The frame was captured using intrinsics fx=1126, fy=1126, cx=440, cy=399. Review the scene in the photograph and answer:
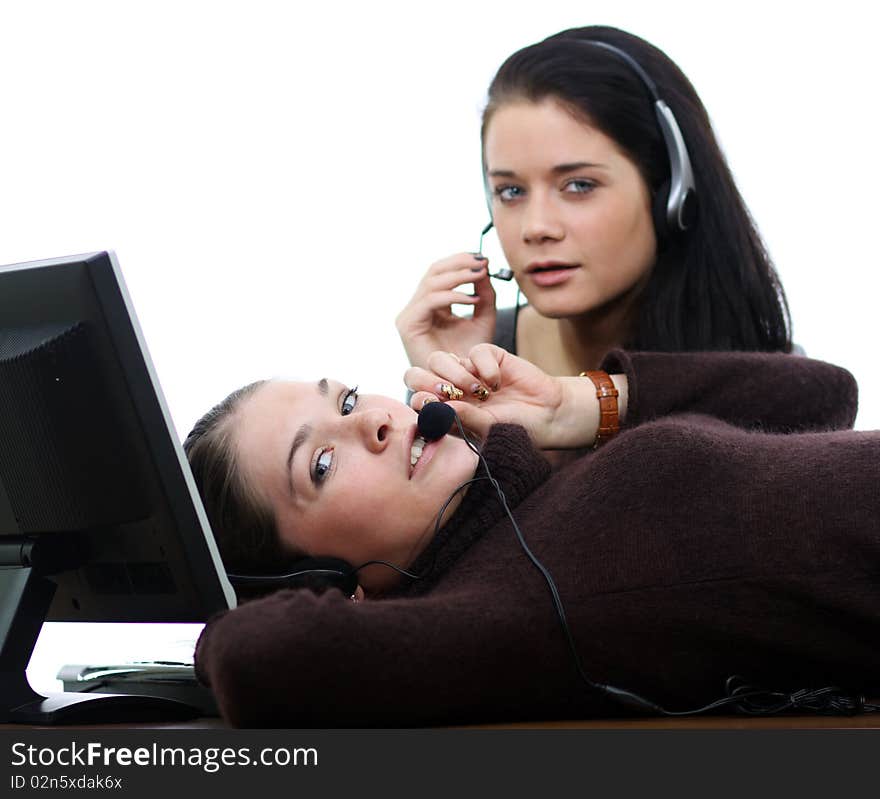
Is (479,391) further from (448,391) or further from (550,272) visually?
(550,272)

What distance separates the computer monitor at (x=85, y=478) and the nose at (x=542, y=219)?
2.89 feet

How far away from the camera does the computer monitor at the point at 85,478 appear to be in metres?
0.91

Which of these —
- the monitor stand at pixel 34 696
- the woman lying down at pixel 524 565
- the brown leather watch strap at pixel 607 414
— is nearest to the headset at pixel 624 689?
the woman lying down at pixel 524 565

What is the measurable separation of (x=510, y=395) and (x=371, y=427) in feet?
1.07

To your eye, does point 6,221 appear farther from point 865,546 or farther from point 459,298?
point 865,546

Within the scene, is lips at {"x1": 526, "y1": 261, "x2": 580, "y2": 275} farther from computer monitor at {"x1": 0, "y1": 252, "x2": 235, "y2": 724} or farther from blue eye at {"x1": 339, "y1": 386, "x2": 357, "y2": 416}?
computer monitor at {"x1": 0, "y1": 252, "x2": 235, "y2": 724}

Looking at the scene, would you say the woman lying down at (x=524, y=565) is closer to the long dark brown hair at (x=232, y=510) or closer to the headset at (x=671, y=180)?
the long dark brown hair at (x=232, y=510)

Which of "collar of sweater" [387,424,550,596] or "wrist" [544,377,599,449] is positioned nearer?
"collar of sweater" [387,424,550,596]

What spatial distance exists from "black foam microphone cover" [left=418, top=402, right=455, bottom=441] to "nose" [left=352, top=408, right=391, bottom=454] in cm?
4

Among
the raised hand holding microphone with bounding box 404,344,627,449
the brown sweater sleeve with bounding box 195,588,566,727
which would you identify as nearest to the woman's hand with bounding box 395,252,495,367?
the raised hand holding microphone with bounding box 404,344,627,449

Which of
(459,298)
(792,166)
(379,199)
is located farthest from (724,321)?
(379,199)

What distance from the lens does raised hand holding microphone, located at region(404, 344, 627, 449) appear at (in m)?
1.29

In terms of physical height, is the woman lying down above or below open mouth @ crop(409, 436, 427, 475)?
below

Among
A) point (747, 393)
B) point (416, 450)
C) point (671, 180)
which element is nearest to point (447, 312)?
point (671, 180)
